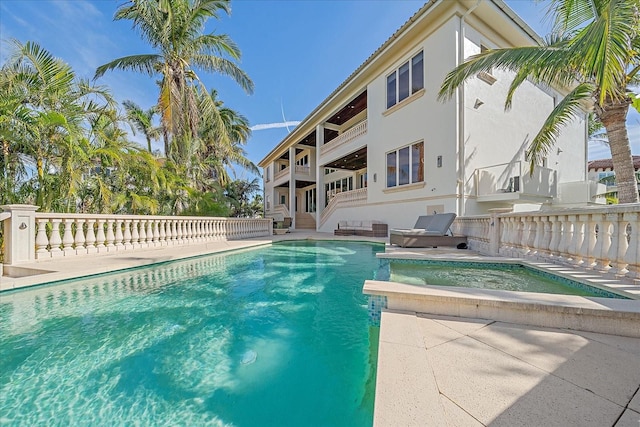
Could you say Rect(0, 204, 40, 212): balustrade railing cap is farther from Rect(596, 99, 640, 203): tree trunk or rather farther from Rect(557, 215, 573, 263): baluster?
Rect(596, 99, 640, 203): tree trunk

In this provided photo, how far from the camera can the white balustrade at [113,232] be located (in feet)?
16.8

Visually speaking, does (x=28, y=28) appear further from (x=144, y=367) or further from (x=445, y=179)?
(x=445, y=179)

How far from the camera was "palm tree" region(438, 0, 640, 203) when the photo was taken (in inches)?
148

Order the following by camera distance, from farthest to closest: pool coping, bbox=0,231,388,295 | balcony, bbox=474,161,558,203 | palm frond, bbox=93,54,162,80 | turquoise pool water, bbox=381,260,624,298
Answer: palm frond, bbox=93,54,162,80
balcony, bbox=474,161,558,203
pool coping, bbox=0,231,388,295
turquoise pool water, bbox=381,260,624,298

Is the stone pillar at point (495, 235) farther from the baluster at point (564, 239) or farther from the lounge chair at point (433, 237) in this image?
the baluster at point (564, 239)

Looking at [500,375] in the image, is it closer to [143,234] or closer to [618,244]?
[618,244]

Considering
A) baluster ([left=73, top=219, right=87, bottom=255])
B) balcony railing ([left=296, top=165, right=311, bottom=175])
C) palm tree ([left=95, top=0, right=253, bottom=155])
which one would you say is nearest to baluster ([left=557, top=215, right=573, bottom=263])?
baluster ([left=73, top=219, right=87, bottom=255])

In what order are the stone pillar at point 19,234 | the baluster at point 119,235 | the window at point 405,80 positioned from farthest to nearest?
the window at point 405,80, the baluster at point 119,235, the stone pillar at point 19,234

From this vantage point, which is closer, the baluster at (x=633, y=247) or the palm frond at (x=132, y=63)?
the baluster at (x=633, y=247)

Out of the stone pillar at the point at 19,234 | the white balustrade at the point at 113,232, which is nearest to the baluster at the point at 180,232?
the white balustrade at the point at 113,232

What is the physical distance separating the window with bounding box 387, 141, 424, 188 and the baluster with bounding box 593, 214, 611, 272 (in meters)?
7.24

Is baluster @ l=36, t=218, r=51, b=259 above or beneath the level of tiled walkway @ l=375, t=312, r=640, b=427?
above

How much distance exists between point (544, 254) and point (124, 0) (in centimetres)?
1427

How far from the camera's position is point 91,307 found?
3307 mm
